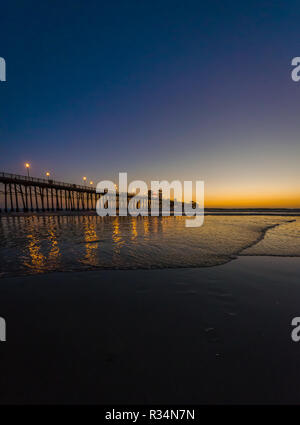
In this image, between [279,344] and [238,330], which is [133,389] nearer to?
[238,330]

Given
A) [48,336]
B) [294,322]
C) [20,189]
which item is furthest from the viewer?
[20,189]

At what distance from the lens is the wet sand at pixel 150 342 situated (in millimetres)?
1668

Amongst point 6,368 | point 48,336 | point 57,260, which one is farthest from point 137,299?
point 57,260

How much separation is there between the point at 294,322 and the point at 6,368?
12.6ft

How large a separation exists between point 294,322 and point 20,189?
47470 millimetres

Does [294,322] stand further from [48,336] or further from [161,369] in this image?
[48,336]

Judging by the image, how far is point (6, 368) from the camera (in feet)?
6.39

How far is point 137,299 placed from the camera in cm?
346

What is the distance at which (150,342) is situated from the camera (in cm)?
230

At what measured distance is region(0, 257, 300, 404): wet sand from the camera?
1.67 meters

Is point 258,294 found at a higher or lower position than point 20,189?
lower
